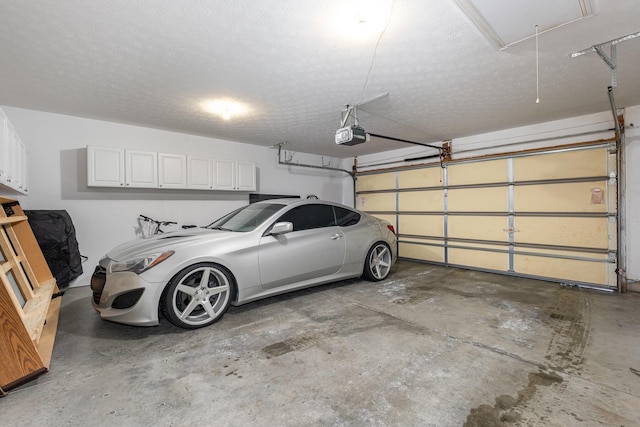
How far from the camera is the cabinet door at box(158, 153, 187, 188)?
15.3 ft

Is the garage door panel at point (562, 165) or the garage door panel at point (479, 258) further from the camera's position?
the garage door panel at point (479, 258)

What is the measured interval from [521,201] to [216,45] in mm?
5333

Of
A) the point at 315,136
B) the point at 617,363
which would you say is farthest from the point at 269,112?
the point at 617,363

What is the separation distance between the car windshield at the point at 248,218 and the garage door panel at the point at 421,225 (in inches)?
151

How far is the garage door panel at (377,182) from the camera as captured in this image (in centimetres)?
680

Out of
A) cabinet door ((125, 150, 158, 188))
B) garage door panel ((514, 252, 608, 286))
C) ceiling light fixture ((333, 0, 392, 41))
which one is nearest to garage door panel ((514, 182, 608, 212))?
garage door panel ((514, 252, 608, 286))

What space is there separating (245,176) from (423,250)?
169 inches

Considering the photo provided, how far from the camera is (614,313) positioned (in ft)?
10.3

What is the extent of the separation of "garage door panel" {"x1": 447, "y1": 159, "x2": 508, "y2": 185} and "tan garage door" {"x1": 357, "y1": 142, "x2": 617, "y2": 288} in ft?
0.05

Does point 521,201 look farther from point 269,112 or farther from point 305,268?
point 269,112

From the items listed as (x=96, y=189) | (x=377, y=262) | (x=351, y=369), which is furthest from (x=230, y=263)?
(x=96, y=189)

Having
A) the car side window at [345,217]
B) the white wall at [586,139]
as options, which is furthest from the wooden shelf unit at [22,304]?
the white wall at [586,139]

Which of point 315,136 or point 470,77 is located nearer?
point 470,77

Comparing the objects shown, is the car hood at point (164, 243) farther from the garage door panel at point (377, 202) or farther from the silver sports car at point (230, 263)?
the garage door panel at point (377, 202)
